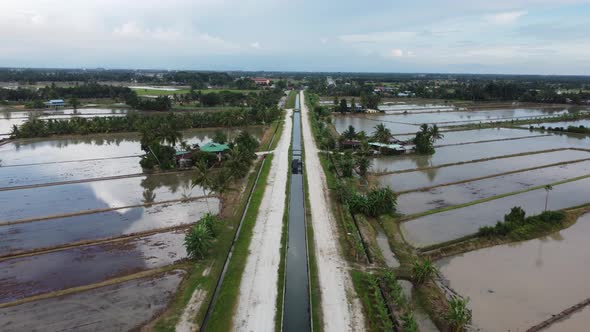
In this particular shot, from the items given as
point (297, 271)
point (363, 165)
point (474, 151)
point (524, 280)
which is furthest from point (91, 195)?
point (474, 151)

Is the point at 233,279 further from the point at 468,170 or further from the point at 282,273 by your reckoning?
the point at 468,170

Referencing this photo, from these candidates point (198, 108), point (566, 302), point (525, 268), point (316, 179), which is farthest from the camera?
point (198, 108)

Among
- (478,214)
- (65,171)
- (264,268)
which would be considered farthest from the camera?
(65,171)

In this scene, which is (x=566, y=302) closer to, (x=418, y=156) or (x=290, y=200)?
(x=290, y=200)

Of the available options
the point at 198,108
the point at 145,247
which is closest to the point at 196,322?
the point at 145,247

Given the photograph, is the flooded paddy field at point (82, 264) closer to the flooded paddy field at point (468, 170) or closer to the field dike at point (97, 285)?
the field dike at point (97, 285)

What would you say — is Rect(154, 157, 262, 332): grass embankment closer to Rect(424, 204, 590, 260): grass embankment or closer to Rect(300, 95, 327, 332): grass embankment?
Rect(300, 95, 327, 332): grass embankment

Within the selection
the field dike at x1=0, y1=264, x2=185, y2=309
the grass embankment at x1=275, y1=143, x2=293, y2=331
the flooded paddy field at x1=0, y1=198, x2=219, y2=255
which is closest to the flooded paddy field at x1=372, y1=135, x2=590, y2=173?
the grass embankment at x1=275, y1=143, x2=293, y2=331

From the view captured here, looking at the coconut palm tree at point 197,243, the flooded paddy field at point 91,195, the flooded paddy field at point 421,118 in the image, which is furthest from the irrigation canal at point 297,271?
the flooded paddy field at point 421,118
